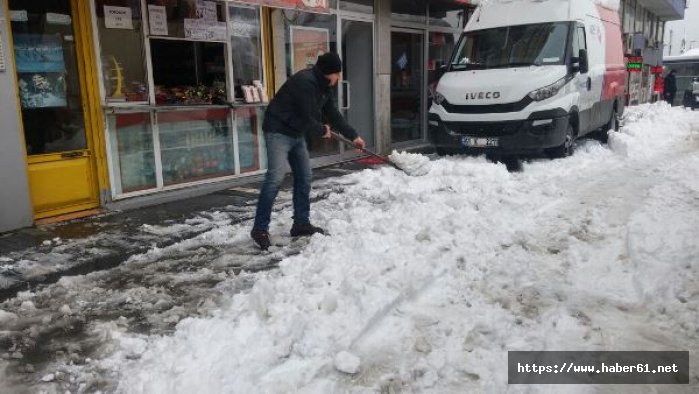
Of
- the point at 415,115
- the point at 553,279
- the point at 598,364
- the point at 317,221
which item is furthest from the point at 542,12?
the point at 598,364

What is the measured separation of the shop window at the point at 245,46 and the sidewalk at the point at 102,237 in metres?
1.98

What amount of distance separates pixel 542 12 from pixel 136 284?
820 centimetres

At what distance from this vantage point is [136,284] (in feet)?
15.4

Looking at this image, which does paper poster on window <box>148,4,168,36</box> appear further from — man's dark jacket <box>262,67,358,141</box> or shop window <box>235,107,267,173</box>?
man's dark jacket <box>262,67,358,141</box>

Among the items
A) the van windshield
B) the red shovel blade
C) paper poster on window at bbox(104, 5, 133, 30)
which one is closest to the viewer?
paper poster on window at bbox(104, 5, 133, 30)

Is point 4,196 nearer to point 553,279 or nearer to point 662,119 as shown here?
point 553,279

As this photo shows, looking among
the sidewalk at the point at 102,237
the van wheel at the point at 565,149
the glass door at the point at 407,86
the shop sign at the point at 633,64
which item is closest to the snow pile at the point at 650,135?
the van wheel at the point at 565,149

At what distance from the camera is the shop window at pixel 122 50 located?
6938mm

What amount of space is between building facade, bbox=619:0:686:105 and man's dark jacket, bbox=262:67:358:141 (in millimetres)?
17807

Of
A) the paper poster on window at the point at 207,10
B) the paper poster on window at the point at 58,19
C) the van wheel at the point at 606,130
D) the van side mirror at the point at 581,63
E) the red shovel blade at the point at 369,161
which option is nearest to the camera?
the paper poster on window at the point at 58,19

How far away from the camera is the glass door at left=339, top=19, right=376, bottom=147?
36.0 feet

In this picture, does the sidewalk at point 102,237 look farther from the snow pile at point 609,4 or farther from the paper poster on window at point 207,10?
the snow pile at point 609,4

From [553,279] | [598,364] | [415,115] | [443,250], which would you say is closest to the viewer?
[598,364]

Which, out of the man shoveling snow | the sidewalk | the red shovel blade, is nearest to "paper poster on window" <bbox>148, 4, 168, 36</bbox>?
the sidewalk
